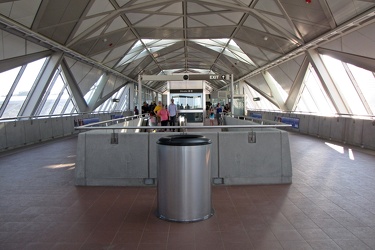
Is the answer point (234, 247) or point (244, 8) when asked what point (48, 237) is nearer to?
point (234, 247)

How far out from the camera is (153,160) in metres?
6.76

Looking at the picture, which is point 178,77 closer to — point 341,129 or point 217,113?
point 217,113

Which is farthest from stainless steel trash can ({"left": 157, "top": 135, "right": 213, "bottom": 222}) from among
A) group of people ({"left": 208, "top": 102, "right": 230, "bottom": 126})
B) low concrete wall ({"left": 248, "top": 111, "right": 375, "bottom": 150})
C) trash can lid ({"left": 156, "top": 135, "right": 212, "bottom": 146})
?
group of people ({"left": 208, "top": 102, "right": 230, "bottom": 126})

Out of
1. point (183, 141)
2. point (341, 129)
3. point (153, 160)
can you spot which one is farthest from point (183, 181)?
point (341, 129)

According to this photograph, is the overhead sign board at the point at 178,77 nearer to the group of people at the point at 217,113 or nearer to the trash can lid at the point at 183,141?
the group of people at the point at 217,113

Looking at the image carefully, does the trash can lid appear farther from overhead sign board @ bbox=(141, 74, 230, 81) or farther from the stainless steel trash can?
overhead sign board @ bbox=(141, 74, 230, 81)

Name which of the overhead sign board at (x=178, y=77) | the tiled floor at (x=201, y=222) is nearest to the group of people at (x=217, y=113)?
the overhead sign board at (x=178, y=77)

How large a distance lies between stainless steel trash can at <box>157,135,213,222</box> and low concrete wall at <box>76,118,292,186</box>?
201 cm

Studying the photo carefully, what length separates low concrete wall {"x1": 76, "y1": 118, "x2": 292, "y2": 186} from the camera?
676 cm

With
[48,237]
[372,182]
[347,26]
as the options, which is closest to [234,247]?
[48,237]

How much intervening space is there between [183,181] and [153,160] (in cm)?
218

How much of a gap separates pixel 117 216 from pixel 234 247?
1.96 m

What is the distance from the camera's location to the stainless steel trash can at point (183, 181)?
4.68 m

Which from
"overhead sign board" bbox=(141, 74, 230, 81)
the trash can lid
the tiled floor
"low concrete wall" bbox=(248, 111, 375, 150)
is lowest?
the tiled floor
